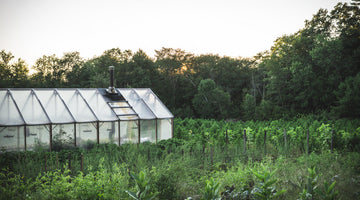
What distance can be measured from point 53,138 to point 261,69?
22.9 meters

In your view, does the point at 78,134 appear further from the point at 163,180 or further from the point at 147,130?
the point at 163,180

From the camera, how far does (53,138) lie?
31.8ft

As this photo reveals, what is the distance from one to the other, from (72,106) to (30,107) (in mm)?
1431

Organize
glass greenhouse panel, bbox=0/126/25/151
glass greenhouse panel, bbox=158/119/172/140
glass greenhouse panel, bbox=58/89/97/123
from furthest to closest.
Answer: glass greenhouse panel, bbox=158/119/172/140 < glass greenhouse panel, bbox=58/89/97/123 < glass greenhouse panel, bbox=0/126/25/151

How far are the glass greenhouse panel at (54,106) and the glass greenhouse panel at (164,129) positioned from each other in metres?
3.63

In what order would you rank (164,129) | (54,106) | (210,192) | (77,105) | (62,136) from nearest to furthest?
(210,192) → (62,136) → (54,106) → (77,105) → (164,129)

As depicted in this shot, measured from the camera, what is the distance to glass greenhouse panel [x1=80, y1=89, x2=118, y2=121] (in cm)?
1081

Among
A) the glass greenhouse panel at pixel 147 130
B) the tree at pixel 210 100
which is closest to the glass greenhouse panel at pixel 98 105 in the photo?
the glass greenhouse panel at pixel 147 130

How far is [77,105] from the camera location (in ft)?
35.7

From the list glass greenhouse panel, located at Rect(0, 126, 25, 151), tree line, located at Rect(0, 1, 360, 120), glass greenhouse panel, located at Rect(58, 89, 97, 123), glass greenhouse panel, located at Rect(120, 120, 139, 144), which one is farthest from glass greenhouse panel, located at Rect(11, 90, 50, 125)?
tree line, located at Rect(0, 1, 360, 120)

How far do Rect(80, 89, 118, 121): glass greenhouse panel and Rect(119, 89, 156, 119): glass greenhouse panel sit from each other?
3.71 ft

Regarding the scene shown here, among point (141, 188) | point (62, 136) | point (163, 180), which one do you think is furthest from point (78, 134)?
point (141, 188)

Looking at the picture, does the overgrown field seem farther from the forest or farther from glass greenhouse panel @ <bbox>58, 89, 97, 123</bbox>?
glass greenhouse panel @ <bbox>58, 89, 97, 123</bbox>

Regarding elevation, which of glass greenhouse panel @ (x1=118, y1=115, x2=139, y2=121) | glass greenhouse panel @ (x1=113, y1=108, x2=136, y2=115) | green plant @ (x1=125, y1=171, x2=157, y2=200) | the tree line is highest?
the tree line
